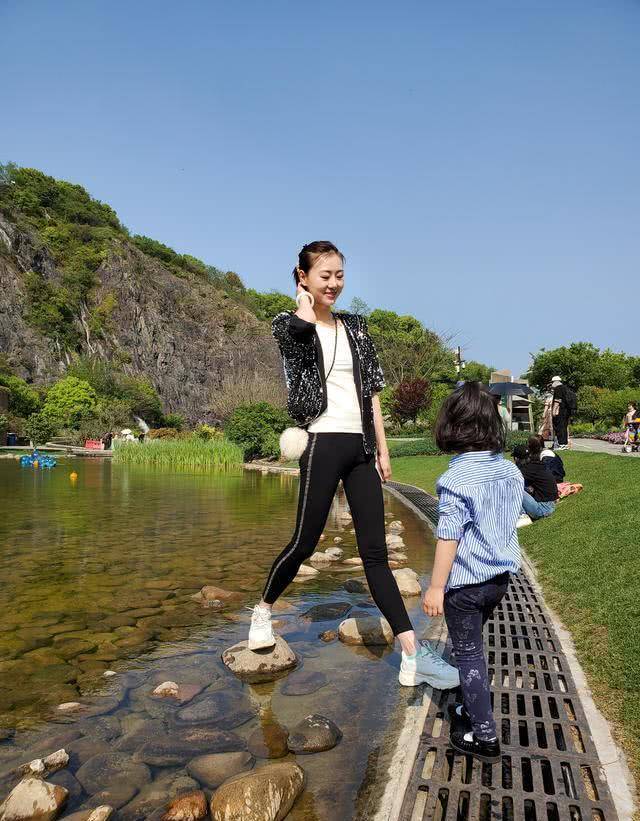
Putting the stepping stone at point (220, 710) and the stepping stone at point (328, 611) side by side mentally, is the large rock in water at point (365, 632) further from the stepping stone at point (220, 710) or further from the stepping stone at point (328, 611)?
the stepping stone at point (220, 710)

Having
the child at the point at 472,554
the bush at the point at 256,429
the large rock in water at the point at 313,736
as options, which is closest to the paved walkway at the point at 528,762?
the child at the point at 472,554

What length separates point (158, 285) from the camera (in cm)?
7600

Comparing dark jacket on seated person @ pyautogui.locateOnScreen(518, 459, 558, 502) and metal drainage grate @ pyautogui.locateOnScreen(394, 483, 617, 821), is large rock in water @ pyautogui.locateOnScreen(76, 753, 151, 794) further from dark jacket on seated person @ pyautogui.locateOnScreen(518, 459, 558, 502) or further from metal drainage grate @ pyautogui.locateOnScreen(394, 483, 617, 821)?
dark jacket on seated person @ pyautogui.locateOnScreen(518, 459, 558, 502)

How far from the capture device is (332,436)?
2.85m

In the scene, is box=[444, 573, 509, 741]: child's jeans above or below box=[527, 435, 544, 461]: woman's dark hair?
below

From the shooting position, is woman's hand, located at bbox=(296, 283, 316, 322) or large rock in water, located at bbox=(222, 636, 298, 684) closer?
woman's hand, located at bbox=(296, 283, 316, 322)

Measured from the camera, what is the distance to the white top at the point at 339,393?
287cm

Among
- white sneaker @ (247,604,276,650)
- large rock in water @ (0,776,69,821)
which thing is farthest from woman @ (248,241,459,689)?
large rock in water @ (0,776,69,821)

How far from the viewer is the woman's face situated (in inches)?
115

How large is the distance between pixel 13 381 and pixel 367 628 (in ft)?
164

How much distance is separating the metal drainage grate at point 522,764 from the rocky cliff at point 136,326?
182 ft

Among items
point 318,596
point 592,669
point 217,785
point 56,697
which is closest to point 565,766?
point 592,669

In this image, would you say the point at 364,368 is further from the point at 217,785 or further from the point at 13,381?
the point at 13,381

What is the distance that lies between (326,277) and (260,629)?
6.12 feet
